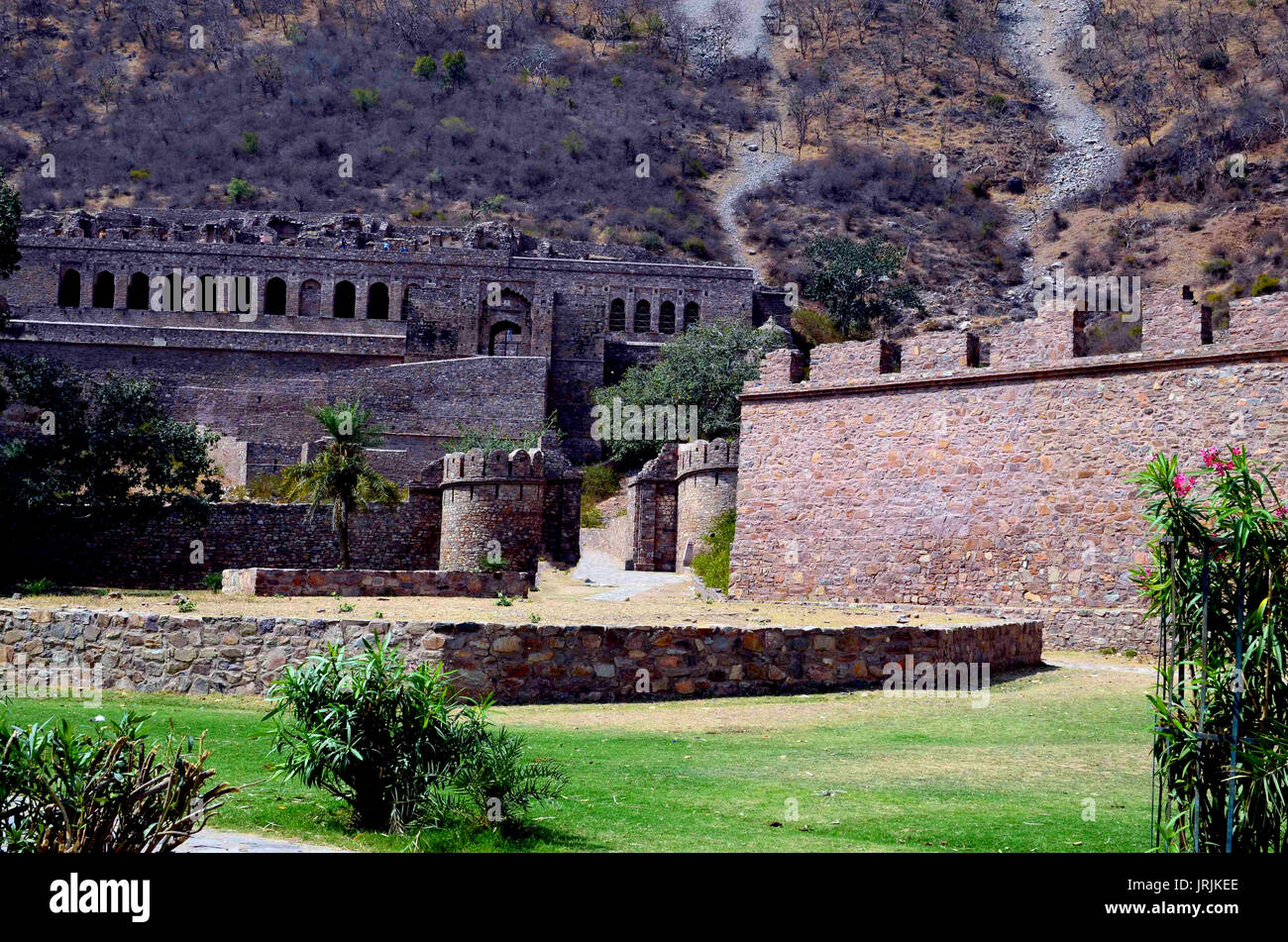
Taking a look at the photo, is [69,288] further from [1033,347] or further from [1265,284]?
[1033,347]

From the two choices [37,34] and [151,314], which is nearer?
[151,314]

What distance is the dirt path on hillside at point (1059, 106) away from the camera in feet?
278

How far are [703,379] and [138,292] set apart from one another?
3135 centimetres

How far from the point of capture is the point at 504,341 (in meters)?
57.4

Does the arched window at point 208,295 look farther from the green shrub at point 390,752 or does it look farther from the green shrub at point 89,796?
the green shrub at point 89,796

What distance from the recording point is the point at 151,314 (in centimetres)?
5650

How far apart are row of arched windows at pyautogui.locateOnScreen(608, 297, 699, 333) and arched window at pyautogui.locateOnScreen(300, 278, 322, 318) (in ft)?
41.7

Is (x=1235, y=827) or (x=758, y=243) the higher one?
(x=758, y=243)

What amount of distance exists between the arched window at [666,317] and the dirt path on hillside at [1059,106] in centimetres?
3178

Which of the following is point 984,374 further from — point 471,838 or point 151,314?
point 151,314

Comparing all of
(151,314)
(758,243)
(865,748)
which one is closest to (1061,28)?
(758,243)

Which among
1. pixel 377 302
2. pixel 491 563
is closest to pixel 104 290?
pixel 377 302
